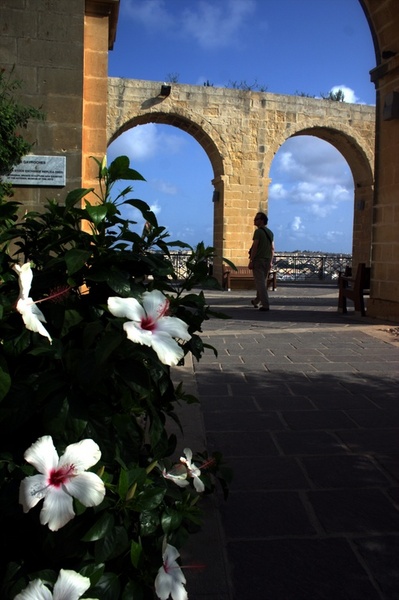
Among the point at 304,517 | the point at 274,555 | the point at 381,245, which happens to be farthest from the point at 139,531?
the point at 381,245

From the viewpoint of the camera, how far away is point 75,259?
3.79 ft

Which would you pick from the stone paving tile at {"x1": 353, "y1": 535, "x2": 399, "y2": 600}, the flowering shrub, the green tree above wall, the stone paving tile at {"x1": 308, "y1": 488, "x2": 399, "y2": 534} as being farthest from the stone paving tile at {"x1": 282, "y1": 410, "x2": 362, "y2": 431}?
the green tree above wall

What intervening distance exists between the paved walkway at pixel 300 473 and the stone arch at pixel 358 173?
1182 cm

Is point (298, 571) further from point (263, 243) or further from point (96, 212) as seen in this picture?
point (263, 243)

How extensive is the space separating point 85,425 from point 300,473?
64.4 inches

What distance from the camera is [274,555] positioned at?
177cm

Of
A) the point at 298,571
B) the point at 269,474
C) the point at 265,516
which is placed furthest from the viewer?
the point at 269,474

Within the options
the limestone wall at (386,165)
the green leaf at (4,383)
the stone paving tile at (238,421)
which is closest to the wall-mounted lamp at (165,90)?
the limestone wall at (386,165)

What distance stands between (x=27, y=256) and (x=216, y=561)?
1.14 m

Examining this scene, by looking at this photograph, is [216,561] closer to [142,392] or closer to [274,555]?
[274,555]

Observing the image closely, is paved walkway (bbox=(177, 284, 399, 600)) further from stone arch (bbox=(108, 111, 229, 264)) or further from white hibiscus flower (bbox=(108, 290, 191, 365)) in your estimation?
stone arch (bbox=(108, 111, 229, 264))

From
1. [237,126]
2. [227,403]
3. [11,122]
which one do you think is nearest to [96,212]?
[227,403]

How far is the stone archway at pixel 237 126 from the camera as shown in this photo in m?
14.2

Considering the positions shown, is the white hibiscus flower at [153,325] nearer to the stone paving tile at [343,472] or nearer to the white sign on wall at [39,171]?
the stone paving tile at [343,472]
